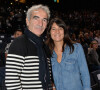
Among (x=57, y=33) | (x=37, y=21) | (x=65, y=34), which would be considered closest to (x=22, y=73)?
(x=37, y=21)

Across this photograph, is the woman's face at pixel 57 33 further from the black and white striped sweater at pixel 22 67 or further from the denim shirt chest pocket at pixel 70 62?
the black and white striped sweater at pixel 22 67

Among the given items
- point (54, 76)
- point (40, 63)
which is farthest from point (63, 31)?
point (40, 63)

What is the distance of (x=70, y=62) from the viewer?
7.06 feet

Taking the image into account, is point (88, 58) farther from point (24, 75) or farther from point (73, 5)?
point (73, 5)

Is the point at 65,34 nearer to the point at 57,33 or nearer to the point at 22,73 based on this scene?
the point at 57,33

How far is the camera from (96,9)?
2367cm

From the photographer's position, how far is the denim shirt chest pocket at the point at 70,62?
6.95ft

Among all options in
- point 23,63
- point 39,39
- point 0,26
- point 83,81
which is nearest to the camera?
point 23,63

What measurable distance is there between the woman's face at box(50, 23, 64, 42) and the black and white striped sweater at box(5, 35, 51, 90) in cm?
76

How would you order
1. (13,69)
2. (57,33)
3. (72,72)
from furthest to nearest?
(57,33) < (72,72) < (13,69)

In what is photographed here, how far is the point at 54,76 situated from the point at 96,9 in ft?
76.0

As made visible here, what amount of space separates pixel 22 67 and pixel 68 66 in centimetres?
83

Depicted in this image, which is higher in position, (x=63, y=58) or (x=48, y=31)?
(x=48, y=31)

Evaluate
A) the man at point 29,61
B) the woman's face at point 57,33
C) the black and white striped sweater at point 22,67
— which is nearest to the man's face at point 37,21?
the man at point 29,61
